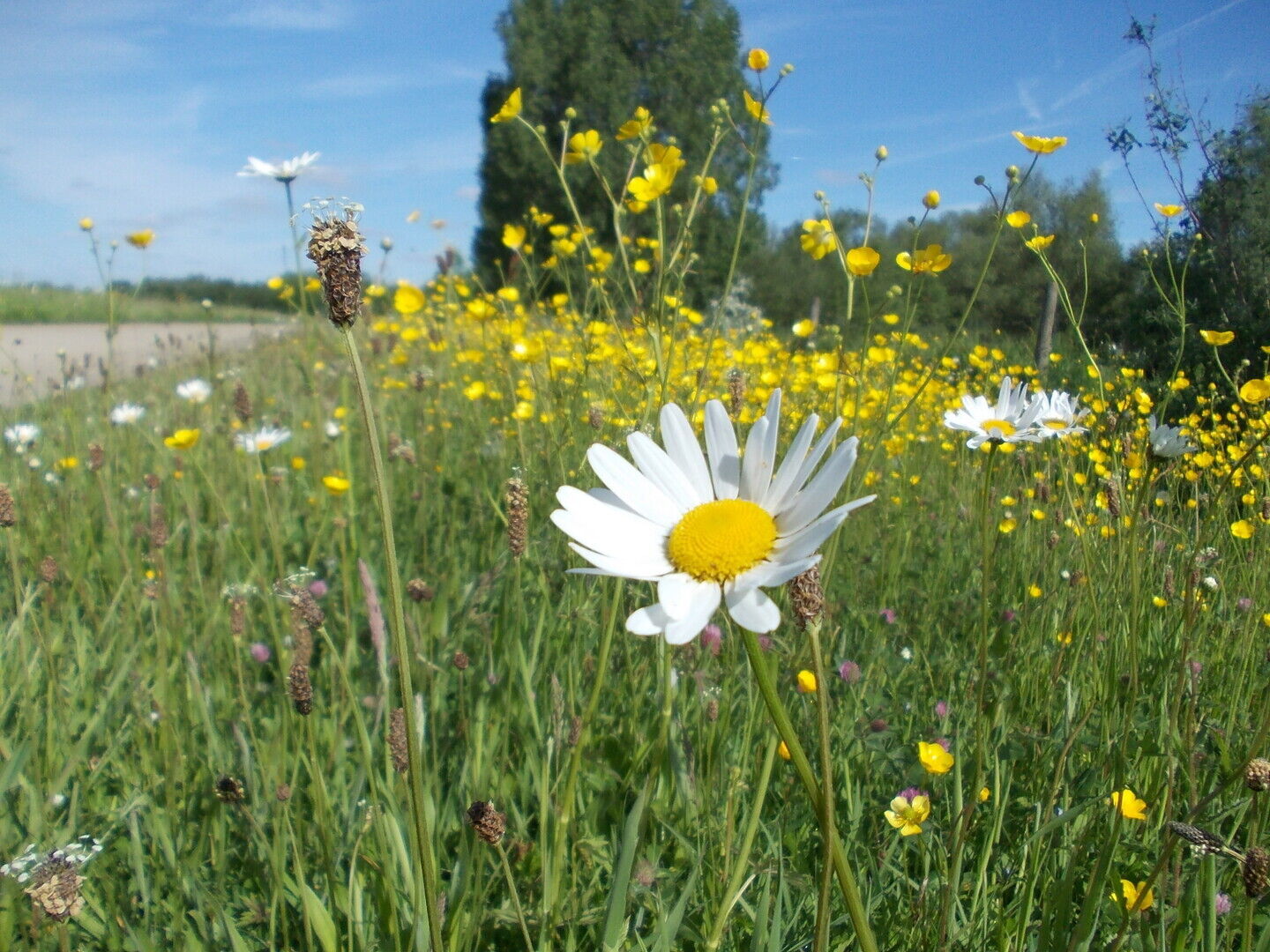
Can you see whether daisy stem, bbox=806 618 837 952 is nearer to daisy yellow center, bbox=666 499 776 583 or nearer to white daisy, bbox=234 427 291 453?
daisy yellow center, bbox=666 499 776 583

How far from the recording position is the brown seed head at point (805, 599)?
1.89 ft

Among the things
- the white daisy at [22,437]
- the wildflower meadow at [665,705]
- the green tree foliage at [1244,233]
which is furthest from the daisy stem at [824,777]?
the green tree foliage at [1244,233]

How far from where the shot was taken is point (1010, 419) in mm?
1380

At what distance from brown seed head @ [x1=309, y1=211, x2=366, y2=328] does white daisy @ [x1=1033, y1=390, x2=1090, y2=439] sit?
1.09 m

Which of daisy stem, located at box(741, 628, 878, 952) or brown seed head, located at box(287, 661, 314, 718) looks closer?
daisy stem, located at box(741, 628, 878, 952)

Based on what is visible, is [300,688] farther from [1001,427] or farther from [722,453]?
[1001,427]

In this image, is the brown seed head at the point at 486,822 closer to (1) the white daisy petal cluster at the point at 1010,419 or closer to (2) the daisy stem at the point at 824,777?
(2) the daisy stem at the point at 824,777

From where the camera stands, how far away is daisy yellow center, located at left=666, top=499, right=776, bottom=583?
0.62 m

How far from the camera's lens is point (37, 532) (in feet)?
7.74

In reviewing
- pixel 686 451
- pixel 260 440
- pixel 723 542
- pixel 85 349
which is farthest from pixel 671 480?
pixel 85 349

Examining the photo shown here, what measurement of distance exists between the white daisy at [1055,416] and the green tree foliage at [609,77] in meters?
18.0

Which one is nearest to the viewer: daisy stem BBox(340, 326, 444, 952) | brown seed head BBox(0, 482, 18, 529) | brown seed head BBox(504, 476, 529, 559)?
daisy stem BBox(340, 326, 444, 952)

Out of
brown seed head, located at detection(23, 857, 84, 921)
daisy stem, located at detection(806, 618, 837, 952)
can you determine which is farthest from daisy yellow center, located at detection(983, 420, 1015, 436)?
brown seed head, located at detection(23, 857, 84, 921)

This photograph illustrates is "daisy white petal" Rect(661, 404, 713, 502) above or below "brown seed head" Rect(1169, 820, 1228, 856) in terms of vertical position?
above
